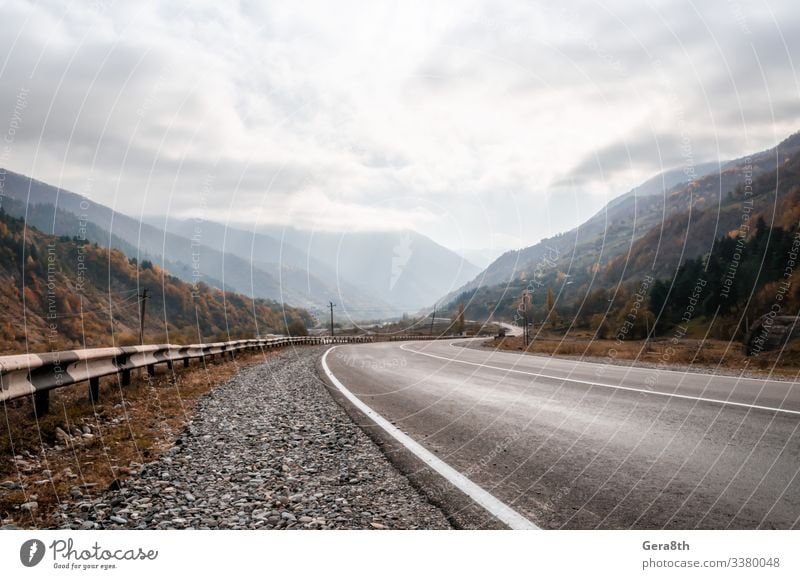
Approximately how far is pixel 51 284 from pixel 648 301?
91359 mm

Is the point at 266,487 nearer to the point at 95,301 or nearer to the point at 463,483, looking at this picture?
the point at 463,483

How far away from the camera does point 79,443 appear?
5676 millimetres

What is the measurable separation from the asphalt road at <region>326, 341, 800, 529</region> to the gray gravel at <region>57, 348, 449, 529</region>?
349 mm

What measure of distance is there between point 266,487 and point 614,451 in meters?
3.26

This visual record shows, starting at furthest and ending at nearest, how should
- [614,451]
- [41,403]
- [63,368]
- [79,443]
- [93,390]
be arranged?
1. [93,390]
2. [63,368]
3. [41,403]
4. [79,443]
5. [614,451]

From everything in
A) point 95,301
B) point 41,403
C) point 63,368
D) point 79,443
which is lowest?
point 79,443

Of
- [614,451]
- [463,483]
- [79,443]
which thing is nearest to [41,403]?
[79,443]

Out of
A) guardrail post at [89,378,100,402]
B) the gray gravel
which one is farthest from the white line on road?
guardrail post at [89,378,100,402]

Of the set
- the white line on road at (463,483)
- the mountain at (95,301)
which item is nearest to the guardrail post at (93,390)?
the white line on road at (463,483)

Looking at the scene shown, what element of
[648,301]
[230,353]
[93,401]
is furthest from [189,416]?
[648,301]

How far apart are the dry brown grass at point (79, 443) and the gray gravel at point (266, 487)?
24cm

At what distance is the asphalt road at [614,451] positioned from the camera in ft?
10.2

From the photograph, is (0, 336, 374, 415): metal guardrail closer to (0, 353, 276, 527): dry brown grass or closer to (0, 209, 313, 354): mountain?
(0, 353, 276, 527): dry brown grass
